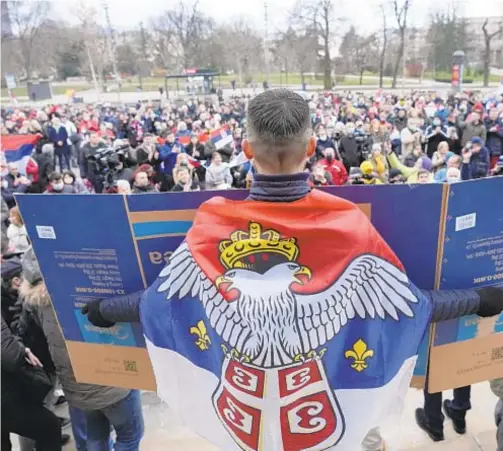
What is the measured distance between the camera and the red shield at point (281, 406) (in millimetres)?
1462

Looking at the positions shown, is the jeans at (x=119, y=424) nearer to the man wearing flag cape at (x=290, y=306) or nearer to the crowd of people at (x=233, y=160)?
the man wearing flag cape at (x=290, y=306)

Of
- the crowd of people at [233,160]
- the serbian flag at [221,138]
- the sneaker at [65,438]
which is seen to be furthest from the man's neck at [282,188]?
the serbian flag at [221,138]

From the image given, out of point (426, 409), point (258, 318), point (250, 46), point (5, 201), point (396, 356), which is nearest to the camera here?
point (258, 318)

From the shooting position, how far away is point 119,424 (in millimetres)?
2615

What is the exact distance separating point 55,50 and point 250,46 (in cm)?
2043

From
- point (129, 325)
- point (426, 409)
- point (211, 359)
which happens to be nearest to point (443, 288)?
point (211, 359)

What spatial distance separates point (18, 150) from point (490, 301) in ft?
32.2

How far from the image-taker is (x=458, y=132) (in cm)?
1099

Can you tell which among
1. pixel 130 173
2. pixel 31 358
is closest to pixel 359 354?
pixel 31 358

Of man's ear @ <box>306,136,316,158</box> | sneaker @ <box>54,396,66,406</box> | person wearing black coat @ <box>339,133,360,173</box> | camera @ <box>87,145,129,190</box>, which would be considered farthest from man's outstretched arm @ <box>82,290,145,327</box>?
person wearing black coat @ <box>339,133,360,173</box>

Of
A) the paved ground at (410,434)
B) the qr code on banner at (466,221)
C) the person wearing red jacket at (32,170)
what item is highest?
the qr code on banner at (466,221)

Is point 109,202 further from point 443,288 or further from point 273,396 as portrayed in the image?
point 443,288

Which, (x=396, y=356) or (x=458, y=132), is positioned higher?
(x=396, y=356)

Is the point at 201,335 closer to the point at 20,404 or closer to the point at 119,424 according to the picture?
the point at 119,424
